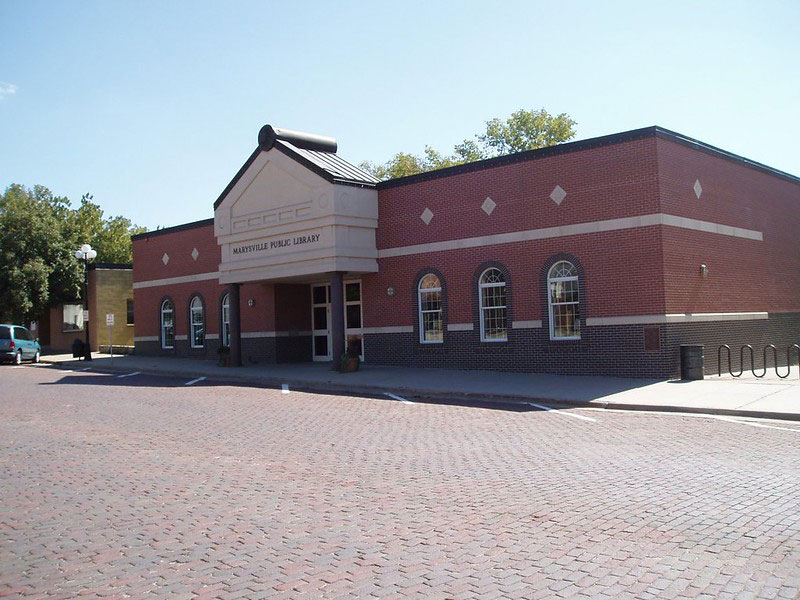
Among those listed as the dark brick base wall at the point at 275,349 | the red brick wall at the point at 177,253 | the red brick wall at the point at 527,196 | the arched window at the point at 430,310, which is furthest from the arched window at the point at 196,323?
the arched window at the point at 430,310

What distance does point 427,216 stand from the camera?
77.4 ft

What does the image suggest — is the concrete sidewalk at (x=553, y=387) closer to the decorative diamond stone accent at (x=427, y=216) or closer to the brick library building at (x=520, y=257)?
the brick library building at (x=520, y=257)

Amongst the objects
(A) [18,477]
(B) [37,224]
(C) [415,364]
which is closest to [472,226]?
(C) [415,364]

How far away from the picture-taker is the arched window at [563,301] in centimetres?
2030

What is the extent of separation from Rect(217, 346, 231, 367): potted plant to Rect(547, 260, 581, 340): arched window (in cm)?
1268

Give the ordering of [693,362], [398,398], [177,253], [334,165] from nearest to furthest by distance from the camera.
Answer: [398,398] → [693,362] → [334,165] → [177,253]

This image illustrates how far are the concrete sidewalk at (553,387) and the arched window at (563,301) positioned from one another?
123cm

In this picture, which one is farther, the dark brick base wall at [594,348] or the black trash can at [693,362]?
the dark brick base wall at [594,348]

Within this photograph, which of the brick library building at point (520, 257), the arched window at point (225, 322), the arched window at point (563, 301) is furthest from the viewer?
the arched window at point (225, 322)

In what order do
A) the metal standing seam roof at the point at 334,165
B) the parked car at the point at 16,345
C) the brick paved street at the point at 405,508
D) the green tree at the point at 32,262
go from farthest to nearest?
the green tree at the point at 32,262, the parked car at the point at 16,345, the metal standing seam roof at the point at 334,165, the brick paved street at the point at 405,508

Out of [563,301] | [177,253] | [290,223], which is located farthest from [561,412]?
[177,253]

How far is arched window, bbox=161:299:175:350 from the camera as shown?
3341 centimetres

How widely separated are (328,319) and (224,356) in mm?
4029

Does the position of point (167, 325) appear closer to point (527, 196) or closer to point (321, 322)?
point (321, 322)
